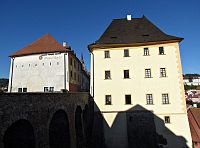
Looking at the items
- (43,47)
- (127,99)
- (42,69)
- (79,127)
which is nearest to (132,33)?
(127,99)

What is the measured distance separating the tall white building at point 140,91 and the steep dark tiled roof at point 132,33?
12 cm

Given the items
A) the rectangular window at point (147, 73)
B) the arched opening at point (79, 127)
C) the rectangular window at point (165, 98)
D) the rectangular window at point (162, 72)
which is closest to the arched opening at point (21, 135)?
the arched opening at point (79, 127)

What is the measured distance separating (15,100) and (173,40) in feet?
63.0

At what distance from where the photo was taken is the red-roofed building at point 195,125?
20688mm

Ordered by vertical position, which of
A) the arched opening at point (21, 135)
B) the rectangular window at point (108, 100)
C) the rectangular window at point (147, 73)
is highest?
the rectangular window at point (147, 73)

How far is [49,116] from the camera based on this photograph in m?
11.8

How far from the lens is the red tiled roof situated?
27.7 meters

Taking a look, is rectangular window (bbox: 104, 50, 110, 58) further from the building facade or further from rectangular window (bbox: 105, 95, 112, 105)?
the building facade

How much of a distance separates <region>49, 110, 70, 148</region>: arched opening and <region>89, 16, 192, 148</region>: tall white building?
7.86m

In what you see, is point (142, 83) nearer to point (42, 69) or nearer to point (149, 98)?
point (149, 98)

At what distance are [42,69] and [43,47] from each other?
3493 mm

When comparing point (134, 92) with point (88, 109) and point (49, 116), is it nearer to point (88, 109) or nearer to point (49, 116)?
point (88, 109)

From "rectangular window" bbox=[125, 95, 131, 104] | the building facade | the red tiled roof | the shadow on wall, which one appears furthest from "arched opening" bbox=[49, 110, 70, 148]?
the red tiled roof

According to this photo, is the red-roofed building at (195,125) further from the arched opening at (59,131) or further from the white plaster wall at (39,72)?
the white plaster wall at (39,72)
